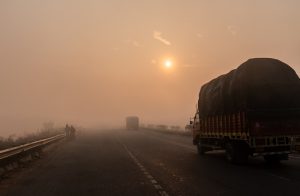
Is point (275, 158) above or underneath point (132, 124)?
Result: underneath

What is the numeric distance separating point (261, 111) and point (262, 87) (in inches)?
44.3

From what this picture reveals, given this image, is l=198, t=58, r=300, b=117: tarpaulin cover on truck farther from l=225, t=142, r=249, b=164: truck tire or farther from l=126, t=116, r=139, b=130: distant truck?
l=126, t=116, r=139, b=130: distant truck

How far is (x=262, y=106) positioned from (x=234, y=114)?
1305mm

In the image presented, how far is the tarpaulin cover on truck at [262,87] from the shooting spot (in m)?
17.7

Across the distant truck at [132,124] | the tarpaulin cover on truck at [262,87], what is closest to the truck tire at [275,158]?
the tarpaulin cover on truck at [262,87]

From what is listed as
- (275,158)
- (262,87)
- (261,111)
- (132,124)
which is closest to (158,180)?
(261,111)

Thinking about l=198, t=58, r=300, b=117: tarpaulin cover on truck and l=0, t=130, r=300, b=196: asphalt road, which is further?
l=198, t=58, r=300, b=117: tarpaulin cover on truck

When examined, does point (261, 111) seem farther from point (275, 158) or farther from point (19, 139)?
point (19, 139)

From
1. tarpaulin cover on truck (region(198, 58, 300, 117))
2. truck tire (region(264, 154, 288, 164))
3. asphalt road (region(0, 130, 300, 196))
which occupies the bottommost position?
asphalt road (region(0, 130, 300, 196))

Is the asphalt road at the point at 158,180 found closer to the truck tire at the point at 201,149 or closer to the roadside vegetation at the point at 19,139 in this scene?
the truck tire at the point at 201,149

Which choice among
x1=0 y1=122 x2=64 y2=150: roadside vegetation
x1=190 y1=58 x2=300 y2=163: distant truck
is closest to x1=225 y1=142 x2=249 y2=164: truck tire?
x1=190 y1=58 x2=300 y2=163: distant truck

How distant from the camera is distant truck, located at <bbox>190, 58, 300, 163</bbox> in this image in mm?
17031

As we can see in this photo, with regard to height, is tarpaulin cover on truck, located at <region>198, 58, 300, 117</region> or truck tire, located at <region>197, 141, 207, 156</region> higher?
tarpaulin cover on truck, located at <region>198, 58, 300, 117</region>

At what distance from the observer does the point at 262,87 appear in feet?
58.9
